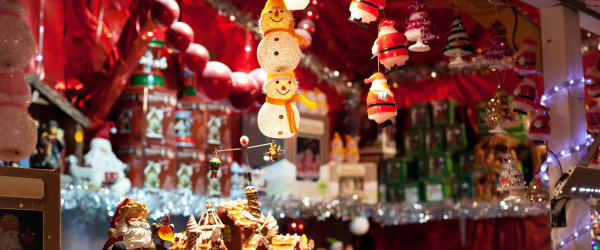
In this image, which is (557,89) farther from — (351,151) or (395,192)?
(395,192)

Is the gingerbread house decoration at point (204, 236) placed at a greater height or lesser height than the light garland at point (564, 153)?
lesser

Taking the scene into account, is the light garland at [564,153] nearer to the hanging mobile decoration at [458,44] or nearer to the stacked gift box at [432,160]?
the hanging mobile decoration at [458,44]

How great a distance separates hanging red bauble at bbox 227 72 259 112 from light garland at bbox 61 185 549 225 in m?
0.78

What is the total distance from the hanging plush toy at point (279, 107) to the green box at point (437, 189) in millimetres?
4215

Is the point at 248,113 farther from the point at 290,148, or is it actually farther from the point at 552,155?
the point at 552,155

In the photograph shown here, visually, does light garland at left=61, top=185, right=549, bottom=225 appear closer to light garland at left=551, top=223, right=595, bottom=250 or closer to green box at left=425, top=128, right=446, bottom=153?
light garland at left=551, top=223, right=595, bottom=250

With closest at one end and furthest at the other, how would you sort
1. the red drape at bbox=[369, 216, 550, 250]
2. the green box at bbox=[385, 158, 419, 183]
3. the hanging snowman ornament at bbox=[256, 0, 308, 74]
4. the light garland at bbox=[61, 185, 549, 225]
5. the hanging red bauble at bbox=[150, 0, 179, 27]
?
the hanging snowman ornament at bbox=[256, 0, 308, 74] → the light garland at bbox=[61, 185, 549, 225] → the hanging red bauble at bbox=[150, 0, 179, 27] → the red drape at bbox=[369, 216, 550, 250] → the green box at bbox=[385, 158, 419, 183]

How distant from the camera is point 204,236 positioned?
9.94 ft

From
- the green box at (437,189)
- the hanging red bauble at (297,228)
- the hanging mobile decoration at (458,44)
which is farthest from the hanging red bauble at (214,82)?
the green box at (437,189)

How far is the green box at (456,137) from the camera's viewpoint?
709 cm

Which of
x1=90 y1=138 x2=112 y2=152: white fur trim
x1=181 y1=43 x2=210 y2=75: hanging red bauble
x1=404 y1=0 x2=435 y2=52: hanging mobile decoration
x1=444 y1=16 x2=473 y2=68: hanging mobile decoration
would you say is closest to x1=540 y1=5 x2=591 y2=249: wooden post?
x1=444 y1=16 x2=473 y2=68: hanging mobile decoration

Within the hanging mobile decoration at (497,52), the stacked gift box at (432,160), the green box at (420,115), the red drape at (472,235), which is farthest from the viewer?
the green box at (420,115)

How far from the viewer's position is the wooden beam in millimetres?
4605

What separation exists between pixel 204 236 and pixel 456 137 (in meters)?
4.57
